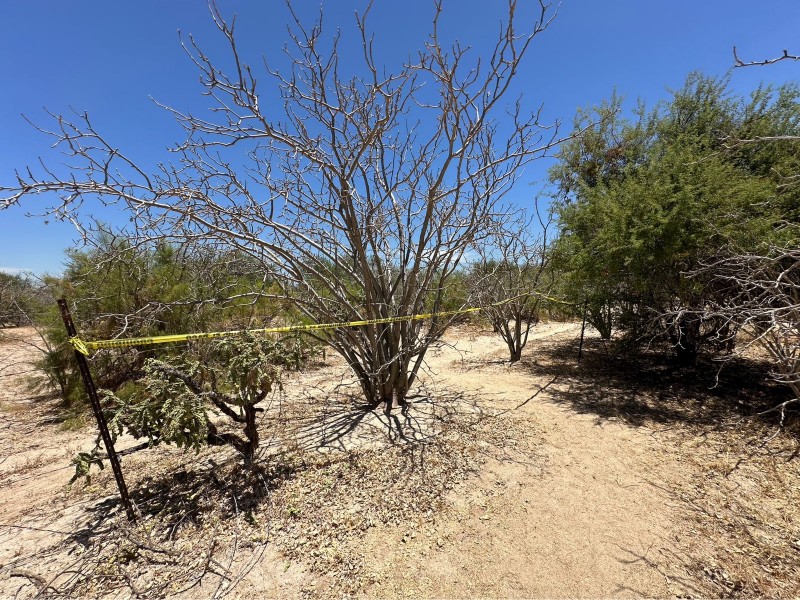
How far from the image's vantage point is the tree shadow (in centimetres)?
450

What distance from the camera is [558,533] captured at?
2.36 meters

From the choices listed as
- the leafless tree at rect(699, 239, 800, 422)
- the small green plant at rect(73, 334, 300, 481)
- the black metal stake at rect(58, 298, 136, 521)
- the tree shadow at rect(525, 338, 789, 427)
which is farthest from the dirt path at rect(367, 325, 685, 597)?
the black metal stake at rect(58, 298, 136, 521)

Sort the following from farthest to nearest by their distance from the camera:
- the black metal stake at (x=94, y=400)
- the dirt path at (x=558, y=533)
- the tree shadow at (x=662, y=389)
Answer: the tree shadow at (x=662, y=389), the black metal stake at (x=94, y=400), the dirt path at (x=558, y=533)

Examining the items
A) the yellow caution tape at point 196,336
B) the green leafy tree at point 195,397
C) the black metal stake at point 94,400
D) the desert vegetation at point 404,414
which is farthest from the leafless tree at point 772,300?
the black metal stake at point 94,400

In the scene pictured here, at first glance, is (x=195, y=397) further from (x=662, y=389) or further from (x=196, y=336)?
(x=662, y=389)

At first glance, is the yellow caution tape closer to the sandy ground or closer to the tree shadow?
the sandy ground

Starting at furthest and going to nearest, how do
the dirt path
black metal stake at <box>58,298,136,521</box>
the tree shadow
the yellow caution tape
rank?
1. the tree shadow
2. the yellow caution tape
3. black metal stake at <box>58,298,136,521</box>
4. the dirt path

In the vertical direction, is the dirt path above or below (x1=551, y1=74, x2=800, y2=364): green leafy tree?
below

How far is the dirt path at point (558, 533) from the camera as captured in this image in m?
1.99

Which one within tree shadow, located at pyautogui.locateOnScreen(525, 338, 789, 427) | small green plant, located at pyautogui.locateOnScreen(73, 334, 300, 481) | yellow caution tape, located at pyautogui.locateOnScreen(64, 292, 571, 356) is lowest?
tree shadow, located at pyautogui.locateOnScreen(525, 338, 789, 427)

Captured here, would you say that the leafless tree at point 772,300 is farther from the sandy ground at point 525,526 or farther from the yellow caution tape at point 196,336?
the yellow caution tape at point 196,336

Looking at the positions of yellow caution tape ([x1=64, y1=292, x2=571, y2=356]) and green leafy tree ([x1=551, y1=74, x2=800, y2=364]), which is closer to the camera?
yellow caution tape ([x1=64, y1=292, x2=571, y2=356])

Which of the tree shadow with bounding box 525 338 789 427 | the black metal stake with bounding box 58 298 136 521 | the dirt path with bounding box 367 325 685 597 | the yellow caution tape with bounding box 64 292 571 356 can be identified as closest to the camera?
the dirt path with bounding box 367 325 685 597

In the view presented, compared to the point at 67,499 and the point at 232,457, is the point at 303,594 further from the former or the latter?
the point at 67,499
